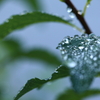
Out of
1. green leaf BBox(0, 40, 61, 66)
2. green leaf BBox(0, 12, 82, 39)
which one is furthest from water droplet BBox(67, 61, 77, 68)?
green leaf BBox(0, 40, 61, 66)

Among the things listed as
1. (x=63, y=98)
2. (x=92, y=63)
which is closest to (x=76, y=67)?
(x=92, y=63)

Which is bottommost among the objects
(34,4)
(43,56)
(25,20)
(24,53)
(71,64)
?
(71,64)

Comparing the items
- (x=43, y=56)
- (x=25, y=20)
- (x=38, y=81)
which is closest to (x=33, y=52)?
(x=43, y=56)

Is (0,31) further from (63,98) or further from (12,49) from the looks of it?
(12,49)

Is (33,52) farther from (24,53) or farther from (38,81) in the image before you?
(38,81)

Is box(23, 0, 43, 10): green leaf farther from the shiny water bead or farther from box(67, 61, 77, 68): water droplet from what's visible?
box(67, 61, 77, 68): water droplet

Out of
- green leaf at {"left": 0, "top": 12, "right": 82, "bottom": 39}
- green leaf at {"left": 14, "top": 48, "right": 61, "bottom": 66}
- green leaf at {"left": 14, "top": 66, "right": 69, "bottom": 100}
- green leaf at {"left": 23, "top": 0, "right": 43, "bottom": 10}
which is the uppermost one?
green leaf at {"left": 23, "top": 0, "right": 43, "bottom": 10}

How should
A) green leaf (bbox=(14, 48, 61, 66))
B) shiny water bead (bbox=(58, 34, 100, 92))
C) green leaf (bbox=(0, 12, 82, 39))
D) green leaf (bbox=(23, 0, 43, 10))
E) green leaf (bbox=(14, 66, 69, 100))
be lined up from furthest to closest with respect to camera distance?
1. green leaf (bbox=(23, 0, 43, 10))
2. green leaf (bbox=(14, 48, 61, 66))
3. green leaf (bbox=(0, 12, 82, 39))
4. green leaf (bbox=(14, 66, 69, 100))
5. shiny water bead (bbox=(58, 34, 100, 92))
